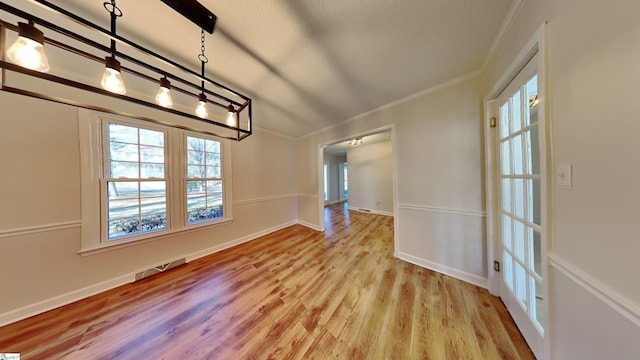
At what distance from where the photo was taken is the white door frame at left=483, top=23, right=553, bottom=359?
3.11 feet

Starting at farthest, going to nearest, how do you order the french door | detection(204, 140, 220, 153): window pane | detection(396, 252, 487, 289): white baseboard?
detection(204, 140, 220, 153): window pane
detection(396, 252, 487, 289): white baseboard
the french door

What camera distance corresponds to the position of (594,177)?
71 centimetres

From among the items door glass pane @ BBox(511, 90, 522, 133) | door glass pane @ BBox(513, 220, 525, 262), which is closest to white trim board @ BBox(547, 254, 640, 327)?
door glass pane @ BBox(513, 220, 525, 262)

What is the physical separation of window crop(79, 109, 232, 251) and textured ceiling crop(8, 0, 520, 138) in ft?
3.91

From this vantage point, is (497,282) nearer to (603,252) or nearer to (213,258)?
(603,252)

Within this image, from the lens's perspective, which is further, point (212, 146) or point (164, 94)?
point (212, 146)

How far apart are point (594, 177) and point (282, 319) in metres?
2.11

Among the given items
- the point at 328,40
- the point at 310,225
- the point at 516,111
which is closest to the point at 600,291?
the point at 516,111

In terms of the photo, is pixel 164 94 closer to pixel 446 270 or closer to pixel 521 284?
pixel 521 284

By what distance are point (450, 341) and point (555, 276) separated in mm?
833

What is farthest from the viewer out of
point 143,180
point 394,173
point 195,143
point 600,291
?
point 195,143

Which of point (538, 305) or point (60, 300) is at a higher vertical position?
point (538, 305)

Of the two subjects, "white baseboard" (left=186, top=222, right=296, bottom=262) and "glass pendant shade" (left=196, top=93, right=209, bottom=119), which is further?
"white baseboard" (left=186, top=222, right=296, bottom=262)

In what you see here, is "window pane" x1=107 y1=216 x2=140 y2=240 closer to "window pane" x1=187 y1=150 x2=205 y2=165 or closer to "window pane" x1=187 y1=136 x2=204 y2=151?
"window pane" x1=187 y1=150 x2=205 y2=165
